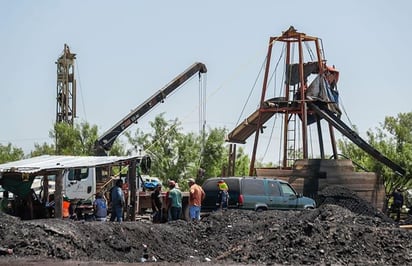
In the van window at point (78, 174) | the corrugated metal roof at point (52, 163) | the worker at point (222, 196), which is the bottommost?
the worker at point (222, 196)

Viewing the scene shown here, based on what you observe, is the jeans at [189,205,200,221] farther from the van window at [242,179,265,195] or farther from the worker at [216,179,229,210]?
the van window at [242,179,265,195]

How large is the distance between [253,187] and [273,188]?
2.84 ft

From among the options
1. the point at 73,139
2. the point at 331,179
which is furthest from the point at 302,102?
the point at 73,139

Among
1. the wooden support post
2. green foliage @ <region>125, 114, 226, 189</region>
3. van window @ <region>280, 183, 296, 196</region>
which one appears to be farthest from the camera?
green foliage @ <region>125, 114, 226, 189</region>

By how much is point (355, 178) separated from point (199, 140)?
26.4m

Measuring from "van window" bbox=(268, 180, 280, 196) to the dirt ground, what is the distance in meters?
5.90

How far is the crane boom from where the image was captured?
4419 cm

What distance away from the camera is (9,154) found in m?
75.2

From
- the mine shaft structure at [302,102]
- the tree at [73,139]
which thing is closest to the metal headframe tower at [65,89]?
the tree at [73,139]

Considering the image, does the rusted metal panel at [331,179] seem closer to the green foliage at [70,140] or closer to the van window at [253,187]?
the van window at [253,187]

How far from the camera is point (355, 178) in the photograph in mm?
35625

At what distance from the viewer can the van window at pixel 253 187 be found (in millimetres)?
27219

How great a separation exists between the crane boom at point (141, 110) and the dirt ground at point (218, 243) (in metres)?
22.6

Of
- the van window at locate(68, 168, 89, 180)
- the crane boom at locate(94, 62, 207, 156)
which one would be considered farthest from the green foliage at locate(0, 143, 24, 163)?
the van window at locate(68, 168, 89, 180)
